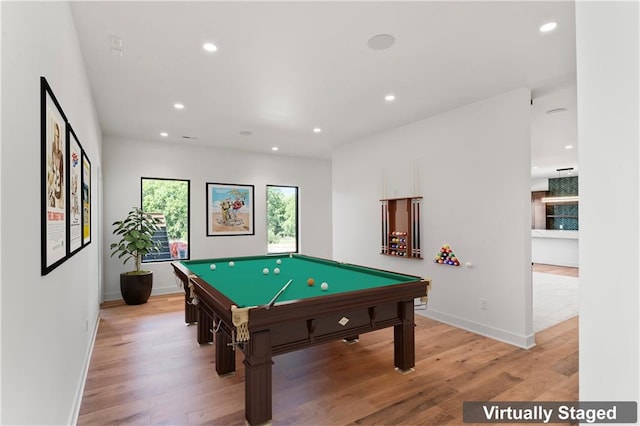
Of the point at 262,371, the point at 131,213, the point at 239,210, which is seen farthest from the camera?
the point at 239,210

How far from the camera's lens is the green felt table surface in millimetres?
2418

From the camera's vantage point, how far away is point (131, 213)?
5.18 m

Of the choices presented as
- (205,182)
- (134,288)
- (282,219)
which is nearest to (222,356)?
(134,288)

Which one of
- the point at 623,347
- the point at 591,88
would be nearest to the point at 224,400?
the point at 623,347

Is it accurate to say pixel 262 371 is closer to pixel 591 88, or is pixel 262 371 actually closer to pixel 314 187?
pixel 591 88

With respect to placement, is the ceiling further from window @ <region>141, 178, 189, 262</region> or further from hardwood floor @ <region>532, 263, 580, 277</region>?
hardwood floor @ <region>532, 263, 580, 277</region>

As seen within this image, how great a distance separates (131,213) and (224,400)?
3845 millimetres

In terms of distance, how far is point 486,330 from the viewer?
145 inches

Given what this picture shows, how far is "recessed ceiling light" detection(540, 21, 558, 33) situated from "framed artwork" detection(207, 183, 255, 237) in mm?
5309

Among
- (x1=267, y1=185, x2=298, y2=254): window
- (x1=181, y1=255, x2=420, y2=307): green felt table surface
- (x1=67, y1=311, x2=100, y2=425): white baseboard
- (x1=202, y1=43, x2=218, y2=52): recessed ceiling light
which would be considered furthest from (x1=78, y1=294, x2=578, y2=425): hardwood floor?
(x1=267, y1=185, x2=298, y2=254): window

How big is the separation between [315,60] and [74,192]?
207 cm

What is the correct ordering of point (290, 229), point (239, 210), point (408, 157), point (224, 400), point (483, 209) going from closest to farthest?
point (224, 400) < point (483, 209) < point (408, 157) < point (239, 210) < point (290, 229)

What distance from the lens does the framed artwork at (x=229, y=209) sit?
6.29 metres

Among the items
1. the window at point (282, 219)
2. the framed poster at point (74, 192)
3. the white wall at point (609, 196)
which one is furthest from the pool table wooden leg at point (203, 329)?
the window at point (282, 219)
